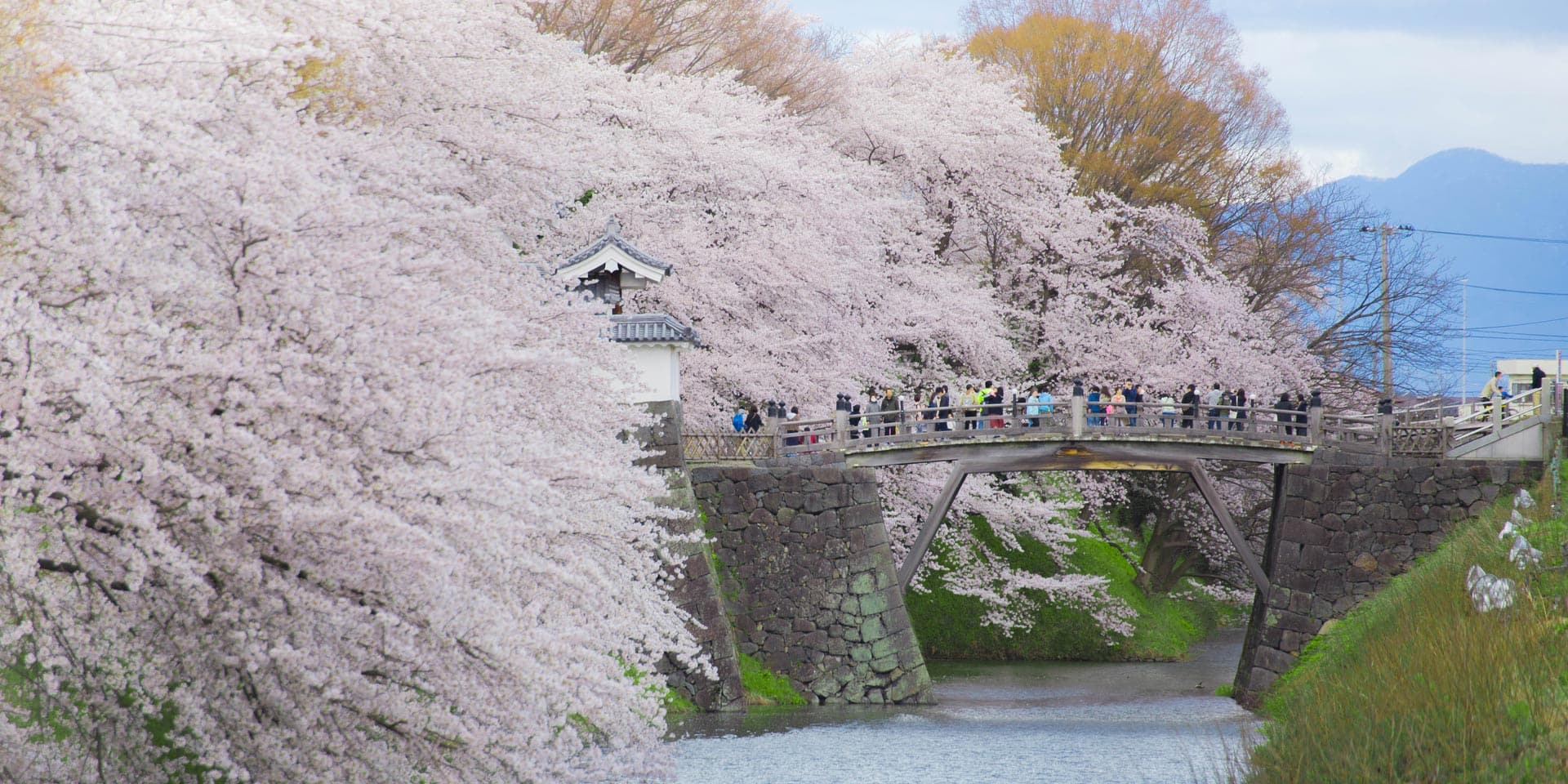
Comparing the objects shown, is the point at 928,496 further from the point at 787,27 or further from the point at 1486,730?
the point at 1486,730

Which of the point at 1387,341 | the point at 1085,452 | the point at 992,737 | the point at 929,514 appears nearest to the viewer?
the point at 992,737

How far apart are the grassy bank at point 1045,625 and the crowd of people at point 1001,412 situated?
4.44m

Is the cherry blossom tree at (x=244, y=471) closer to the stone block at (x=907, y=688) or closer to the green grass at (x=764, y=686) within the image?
the green grass at (x=764, y=686)

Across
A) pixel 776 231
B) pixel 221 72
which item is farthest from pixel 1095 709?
pixel 221 72

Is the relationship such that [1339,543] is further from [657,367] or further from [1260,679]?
[657,367]

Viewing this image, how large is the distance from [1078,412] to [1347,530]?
446cm

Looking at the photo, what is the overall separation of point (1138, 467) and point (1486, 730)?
15.6 meters

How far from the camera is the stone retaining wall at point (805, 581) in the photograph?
72.8ft

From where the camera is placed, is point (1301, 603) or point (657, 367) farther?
point (1301, 603)

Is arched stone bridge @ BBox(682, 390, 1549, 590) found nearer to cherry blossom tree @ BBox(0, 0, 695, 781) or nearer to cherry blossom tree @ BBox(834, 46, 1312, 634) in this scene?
cherry blossom tree @ BBox(834, 46, 1312, 634)

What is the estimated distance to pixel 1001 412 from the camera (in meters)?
25.1

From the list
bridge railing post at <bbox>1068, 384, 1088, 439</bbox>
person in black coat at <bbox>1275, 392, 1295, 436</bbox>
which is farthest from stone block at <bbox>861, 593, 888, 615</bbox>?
person in black coat at <bbox>1275, 392, 1295, 436</bbox>

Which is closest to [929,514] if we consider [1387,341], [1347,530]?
[1347,530]

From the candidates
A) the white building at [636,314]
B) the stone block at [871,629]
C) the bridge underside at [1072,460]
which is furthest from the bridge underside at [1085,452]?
the white building at [636,314]
